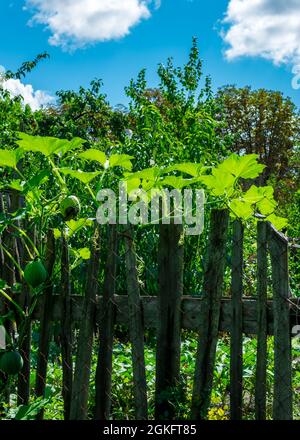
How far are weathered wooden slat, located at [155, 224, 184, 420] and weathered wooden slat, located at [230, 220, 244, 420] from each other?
22 cm

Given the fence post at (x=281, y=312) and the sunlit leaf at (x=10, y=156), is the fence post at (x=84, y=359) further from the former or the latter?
the fence post at (x=281, y=312)

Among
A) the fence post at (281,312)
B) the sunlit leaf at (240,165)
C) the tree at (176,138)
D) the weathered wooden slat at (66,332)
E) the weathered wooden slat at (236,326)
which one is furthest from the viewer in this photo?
the tree at (176,138)

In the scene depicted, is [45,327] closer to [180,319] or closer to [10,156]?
[180,319]

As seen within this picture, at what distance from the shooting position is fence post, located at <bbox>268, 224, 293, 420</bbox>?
7.82ft

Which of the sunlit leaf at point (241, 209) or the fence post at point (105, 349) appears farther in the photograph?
the fence post at point (105, 349)

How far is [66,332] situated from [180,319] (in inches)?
19.1

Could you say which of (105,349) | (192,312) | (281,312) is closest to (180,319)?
(192,312)

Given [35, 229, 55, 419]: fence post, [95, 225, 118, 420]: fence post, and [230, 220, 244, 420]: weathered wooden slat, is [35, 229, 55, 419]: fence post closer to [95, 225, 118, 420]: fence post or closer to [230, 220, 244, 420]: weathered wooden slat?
[95, 225, 118, 420]: fence post

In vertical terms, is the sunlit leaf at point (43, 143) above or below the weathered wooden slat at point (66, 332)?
above

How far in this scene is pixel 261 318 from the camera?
2.49 m

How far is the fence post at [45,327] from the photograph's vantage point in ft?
8.84

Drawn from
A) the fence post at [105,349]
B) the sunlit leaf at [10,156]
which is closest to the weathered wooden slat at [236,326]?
the fence post at [105,349]

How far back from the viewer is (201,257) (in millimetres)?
5285
